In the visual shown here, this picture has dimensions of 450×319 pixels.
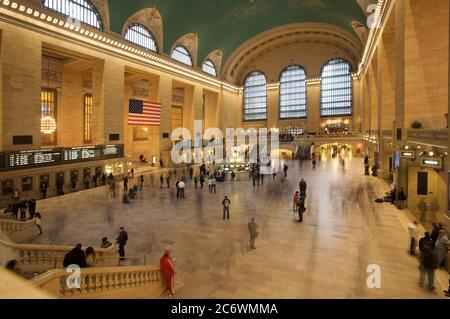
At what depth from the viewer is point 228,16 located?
91.2 feet

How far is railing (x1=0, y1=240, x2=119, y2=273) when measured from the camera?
17.7 ft

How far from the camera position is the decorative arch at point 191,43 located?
27.0 metres

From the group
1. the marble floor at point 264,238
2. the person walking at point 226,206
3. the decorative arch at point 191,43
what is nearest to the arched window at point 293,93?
the decorative arch at point 191,43

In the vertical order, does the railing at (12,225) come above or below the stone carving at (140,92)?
below

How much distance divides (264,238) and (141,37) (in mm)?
20440

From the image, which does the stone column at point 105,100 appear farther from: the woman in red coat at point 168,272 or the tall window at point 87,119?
the woman in red coat at point 168,272

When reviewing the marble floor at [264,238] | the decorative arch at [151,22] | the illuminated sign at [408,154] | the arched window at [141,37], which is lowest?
the marble floor at [264,238]

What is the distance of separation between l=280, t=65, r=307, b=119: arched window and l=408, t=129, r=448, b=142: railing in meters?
29.7

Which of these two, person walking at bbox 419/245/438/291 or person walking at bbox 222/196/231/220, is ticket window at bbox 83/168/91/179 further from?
person walking at bbox 419/245/438/291

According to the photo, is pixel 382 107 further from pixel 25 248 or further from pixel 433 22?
pixel 25 248

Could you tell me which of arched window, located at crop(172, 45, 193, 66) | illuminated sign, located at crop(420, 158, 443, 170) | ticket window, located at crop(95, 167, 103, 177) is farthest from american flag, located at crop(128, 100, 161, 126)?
illuminated sign, located at crop(420, 158, 443, 170)

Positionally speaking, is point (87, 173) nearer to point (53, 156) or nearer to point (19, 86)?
point (53, 156)

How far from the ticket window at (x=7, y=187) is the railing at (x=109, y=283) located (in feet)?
36.0

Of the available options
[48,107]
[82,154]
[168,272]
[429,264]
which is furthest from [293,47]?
[168,272]
